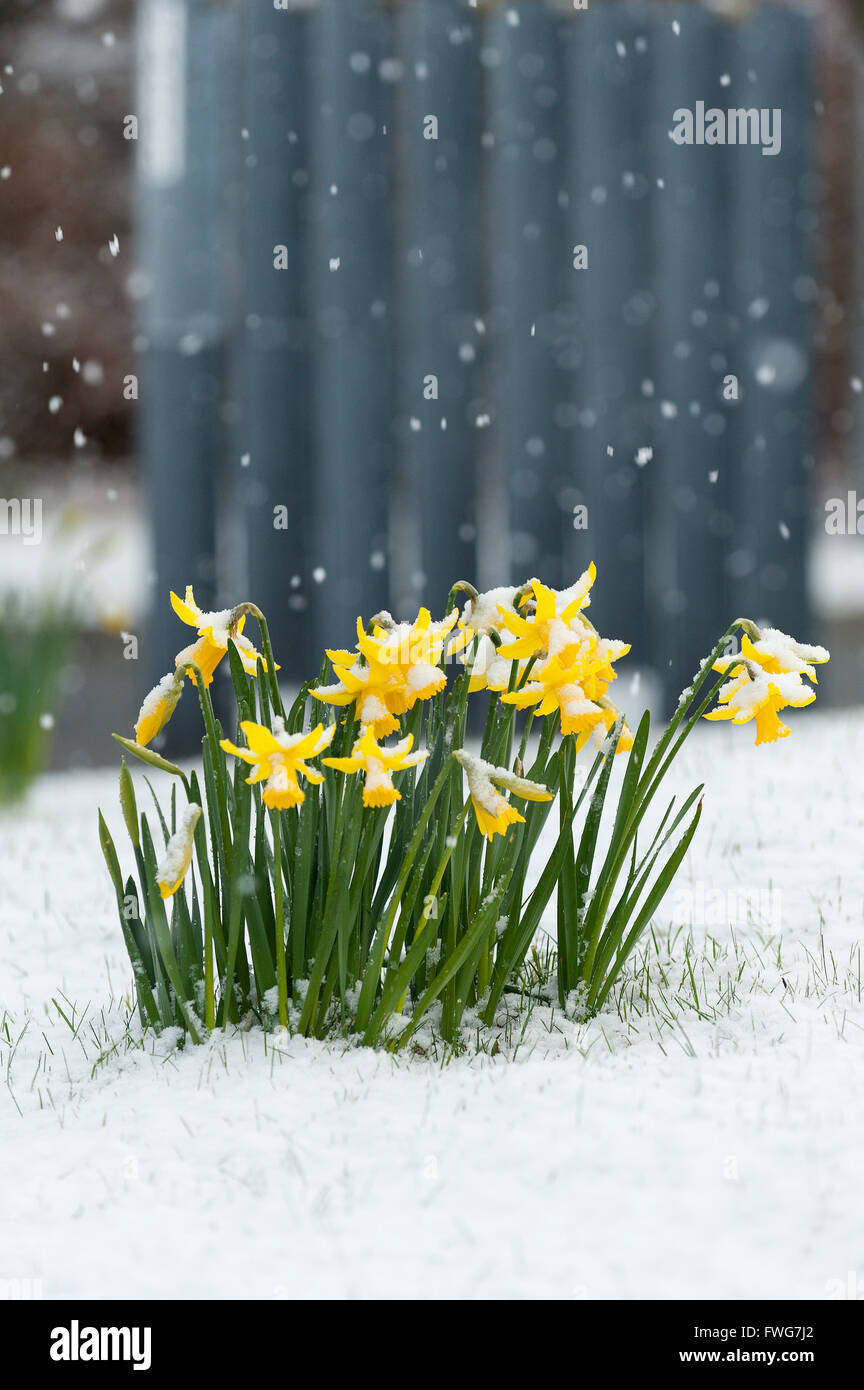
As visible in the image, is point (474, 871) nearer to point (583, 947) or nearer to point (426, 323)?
point (583, 947)

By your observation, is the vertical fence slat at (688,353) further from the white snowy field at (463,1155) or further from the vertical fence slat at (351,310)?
the white snowy field at (463,1155)

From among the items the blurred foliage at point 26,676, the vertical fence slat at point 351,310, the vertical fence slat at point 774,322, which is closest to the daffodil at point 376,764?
the blurred foliage at point 26,676

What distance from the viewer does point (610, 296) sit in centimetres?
415

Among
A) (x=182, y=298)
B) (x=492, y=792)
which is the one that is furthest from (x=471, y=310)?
(x=492, y=792)

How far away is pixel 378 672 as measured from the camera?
4.45ft

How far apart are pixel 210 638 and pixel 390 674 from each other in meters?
0.24

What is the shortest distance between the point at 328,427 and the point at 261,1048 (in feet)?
9.09

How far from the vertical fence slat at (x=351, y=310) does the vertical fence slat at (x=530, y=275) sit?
376mm

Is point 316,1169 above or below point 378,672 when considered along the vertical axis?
below

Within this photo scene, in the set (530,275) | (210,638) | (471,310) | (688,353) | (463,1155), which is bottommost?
(463,1155)

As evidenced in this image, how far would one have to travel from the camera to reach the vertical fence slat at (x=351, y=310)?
12.7ft

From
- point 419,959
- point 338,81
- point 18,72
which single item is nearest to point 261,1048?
point 419,959

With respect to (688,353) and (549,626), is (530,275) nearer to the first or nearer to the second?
(688,353)
